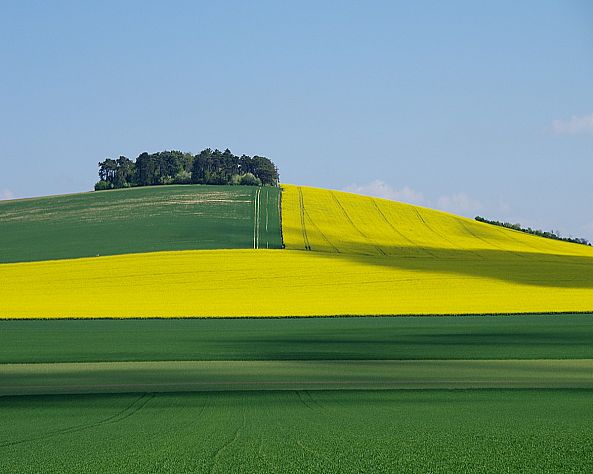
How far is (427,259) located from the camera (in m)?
50.6

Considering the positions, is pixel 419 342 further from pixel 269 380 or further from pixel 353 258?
pixel 353 258

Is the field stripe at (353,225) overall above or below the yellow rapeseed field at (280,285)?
above

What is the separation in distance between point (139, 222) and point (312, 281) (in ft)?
85.5

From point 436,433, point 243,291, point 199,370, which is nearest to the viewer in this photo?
point 436,433

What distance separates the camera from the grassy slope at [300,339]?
21859 millimetres

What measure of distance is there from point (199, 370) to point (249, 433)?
839 centimetres

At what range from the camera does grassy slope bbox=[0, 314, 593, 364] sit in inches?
861

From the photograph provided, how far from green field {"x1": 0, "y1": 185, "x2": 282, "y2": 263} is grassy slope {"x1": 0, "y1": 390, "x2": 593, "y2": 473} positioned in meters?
39.8

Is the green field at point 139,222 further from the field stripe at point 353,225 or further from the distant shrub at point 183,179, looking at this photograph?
the distant shrub at point 183,179

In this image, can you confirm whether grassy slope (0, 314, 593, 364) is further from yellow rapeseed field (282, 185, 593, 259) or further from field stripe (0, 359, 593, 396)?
yellow rapeseed field (282, 185, 593, 259)

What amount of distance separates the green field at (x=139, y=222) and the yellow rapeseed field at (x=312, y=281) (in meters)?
3.62

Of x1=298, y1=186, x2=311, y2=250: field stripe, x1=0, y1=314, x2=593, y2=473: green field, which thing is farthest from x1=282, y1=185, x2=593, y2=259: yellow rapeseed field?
x1=0, y1=314, x2=593, y2=473: green field

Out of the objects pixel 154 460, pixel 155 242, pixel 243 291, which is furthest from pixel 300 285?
pixel 154 460

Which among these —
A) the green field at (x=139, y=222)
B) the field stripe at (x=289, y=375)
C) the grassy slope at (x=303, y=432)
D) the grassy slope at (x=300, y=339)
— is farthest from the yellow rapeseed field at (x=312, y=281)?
the grassy slope at (x=303, y=432)
